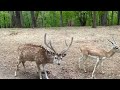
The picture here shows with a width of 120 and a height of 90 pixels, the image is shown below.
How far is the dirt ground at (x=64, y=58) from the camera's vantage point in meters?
5.54

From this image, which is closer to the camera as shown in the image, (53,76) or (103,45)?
(53,76)

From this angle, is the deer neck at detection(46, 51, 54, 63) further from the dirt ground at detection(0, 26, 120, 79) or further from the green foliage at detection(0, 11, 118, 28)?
the green foliage at detection(0, 11, 118, 28)

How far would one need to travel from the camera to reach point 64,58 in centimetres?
665

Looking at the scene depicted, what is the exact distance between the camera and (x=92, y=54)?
5.62 meters

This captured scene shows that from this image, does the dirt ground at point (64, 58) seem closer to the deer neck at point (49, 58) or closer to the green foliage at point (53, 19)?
the deer neck at point (49, 58)

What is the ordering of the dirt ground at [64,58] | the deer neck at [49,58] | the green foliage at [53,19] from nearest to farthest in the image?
the deer neck at [49,58], the dirt ground at [64,58], the green foliage at [53,19]

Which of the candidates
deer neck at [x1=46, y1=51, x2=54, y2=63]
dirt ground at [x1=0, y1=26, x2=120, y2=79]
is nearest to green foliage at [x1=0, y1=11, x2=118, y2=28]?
dirt ground at [x1=0, y1=26, x2=120, y2=79]

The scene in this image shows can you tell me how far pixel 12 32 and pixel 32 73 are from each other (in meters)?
4.91

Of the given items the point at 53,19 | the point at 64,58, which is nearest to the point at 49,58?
the point at 64,58

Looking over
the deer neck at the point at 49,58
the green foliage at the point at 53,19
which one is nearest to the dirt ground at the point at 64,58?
the deer neck at the point at 49,58

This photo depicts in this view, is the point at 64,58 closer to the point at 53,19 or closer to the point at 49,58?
the point at 49,58

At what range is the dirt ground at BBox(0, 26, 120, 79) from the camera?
5.54 metres
